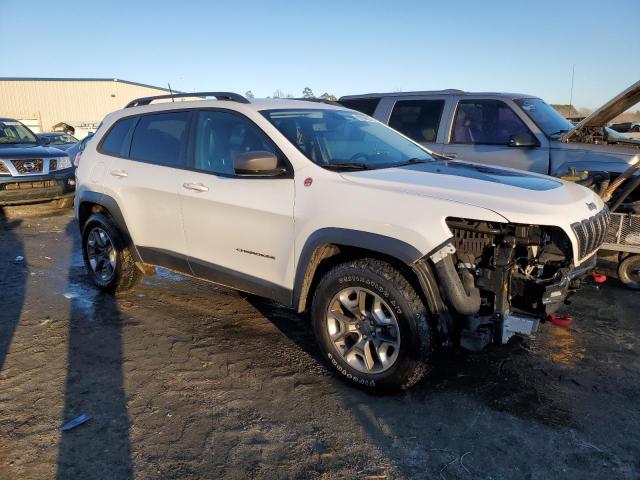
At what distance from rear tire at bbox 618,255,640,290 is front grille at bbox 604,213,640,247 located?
0.37 metres

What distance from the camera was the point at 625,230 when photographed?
4.97 meters

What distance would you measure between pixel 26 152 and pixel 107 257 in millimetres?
5986

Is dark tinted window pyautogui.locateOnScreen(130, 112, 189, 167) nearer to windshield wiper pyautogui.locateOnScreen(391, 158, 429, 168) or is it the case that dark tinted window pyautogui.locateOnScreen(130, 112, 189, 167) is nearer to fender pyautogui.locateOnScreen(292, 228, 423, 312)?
fender pyautogui.locateOnScreen(292, 228, 423, 312)

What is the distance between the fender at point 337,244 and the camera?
2943mm

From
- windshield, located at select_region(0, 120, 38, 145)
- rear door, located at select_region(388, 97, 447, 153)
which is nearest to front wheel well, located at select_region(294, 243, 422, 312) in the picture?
rear door, located at select_region(388, 97, 447, 153)

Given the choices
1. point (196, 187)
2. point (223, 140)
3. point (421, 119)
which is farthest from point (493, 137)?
point (196, 187)

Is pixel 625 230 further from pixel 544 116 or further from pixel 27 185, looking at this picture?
pixel 27 185

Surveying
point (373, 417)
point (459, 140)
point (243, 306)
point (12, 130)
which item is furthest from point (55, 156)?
point (373, 417)

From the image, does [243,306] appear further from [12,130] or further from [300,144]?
[12,130]

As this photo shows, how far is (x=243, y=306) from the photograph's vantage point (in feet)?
16.1

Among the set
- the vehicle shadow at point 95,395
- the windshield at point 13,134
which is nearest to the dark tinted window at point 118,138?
the vehicle shadow at point 95,395

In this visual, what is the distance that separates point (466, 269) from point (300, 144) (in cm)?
147

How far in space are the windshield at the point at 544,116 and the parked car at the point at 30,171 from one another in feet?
28.3

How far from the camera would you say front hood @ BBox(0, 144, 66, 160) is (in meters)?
9.46
